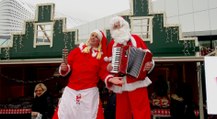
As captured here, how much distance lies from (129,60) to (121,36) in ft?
1.46

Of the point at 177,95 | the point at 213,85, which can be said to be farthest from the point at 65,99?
the point at 177,95

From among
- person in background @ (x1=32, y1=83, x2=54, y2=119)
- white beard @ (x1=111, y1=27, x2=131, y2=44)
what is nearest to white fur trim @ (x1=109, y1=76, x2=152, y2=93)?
white beard @ (x1=111, y1=27, x2=131, y2=44)

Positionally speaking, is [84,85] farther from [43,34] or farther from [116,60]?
[43,34]

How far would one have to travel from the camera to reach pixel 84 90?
3785mm

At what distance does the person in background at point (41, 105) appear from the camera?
18.3 ft

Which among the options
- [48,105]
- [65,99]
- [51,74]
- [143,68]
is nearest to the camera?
[143,68]

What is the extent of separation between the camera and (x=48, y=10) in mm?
9961

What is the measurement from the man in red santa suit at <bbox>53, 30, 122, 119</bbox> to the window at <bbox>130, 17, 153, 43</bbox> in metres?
5.19

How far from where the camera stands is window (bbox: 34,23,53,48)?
979 cm

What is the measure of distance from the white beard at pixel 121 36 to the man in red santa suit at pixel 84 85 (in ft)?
0.92

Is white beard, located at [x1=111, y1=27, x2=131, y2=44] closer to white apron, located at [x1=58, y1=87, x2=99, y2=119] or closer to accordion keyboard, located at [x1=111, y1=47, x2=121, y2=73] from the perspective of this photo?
accordion keyboard, located at [x1=111, y1=47, x2=121, y2=73]

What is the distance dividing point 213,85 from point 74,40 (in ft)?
23.2

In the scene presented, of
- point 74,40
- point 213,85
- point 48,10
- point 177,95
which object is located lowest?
point 177,95

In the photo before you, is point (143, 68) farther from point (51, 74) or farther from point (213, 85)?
point (51, 74)
